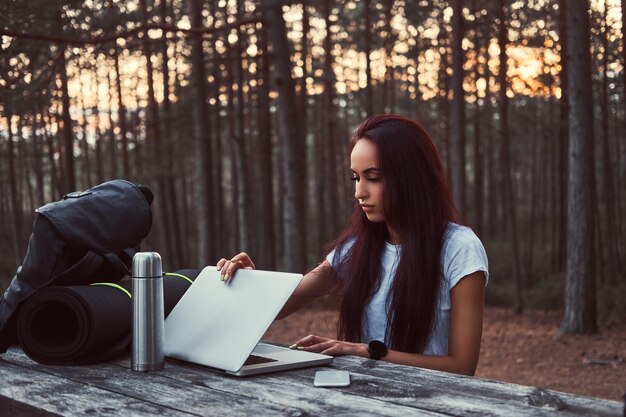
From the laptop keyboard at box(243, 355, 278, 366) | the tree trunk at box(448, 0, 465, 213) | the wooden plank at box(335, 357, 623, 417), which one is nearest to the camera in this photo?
the wooden plank at box(335, 357, 623, 417)

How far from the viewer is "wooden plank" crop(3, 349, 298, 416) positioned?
1809mm

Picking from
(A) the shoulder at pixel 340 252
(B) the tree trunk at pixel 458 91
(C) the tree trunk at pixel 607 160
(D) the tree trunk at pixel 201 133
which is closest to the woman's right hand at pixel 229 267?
(A) the shoulder at pixel 340 252

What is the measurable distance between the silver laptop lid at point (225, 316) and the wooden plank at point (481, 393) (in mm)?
312

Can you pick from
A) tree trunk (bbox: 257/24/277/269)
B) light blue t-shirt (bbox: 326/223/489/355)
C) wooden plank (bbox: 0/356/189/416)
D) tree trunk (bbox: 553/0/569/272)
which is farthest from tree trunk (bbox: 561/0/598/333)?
wooden plank (bbox: 0/356/189/416)

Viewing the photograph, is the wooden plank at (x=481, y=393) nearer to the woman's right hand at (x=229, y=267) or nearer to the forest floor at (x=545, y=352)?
the woman's right hand at (x=229, y=267)

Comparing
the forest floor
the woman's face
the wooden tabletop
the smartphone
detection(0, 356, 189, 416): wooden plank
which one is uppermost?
the woman's face

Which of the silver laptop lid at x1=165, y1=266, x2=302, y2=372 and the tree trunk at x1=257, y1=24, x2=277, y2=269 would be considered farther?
the tree trunk at x1=257, y1=24, x2=277, y2=269

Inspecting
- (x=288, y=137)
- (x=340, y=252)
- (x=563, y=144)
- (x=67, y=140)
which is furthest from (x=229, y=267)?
(x=563, y=144)

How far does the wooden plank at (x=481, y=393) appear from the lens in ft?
5.64

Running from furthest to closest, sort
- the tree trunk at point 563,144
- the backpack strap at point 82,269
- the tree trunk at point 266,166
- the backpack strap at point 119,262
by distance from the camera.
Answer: the tree trunk at point 266,166 → the tree trunk at point 563,144 → the backpack strap at point 119,262 → the backpack strap at point 82,269

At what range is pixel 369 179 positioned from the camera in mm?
2744

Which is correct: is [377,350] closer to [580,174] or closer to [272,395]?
[272,395]

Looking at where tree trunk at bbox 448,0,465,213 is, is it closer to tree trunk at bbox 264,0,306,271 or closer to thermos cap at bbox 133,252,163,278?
tree trunk at bbox 264,0,306,271

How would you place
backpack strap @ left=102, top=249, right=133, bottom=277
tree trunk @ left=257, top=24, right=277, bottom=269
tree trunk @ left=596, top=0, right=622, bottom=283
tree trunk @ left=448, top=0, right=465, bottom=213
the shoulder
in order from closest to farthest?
backpack strap @ left=102, top=249, right=133, bottom=277 < the shoulder < tree trunk @ left=448, top=0, right=465, bottom=213 < tree trunk @ left=596, top=0, right=622, bottom=283 < tree trunk @ left=257, top=24, right=277, bottom=269
